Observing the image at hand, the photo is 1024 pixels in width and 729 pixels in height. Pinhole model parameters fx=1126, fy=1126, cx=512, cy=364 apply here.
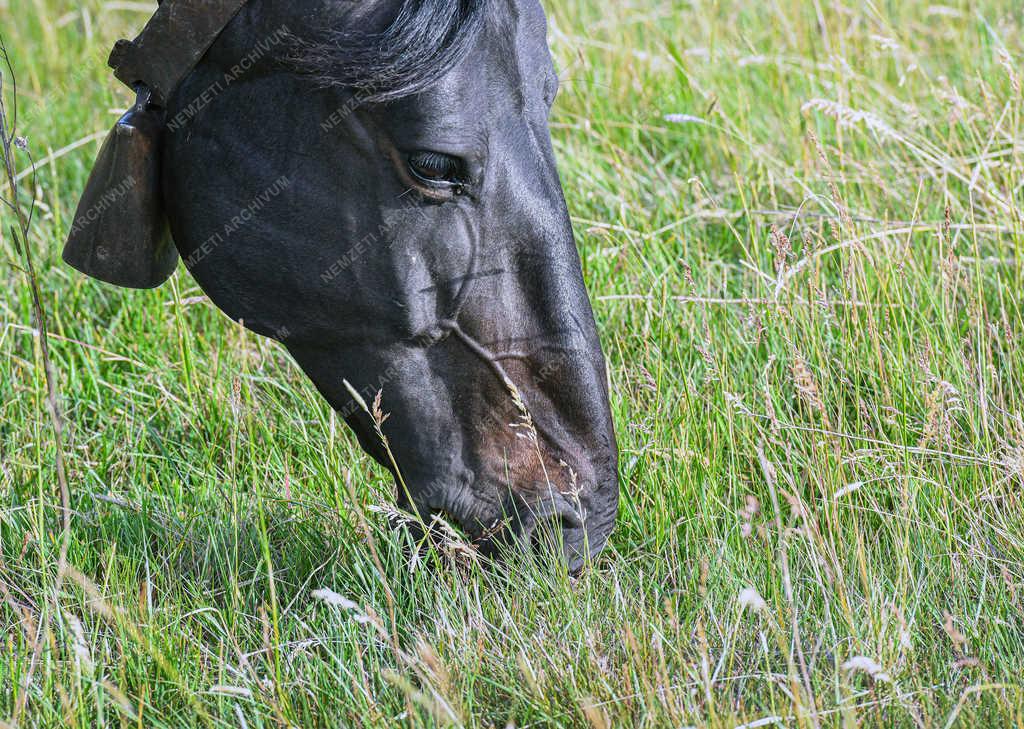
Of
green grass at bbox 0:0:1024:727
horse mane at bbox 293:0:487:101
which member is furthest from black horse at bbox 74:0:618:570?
green grass at bbox 0:0:1024:727

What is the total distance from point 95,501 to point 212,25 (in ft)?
4.58

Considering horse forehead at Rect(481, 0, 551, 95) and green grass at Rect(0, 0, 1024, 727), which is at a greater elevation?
horse forehead at Rect(481, 0, 551, 95)

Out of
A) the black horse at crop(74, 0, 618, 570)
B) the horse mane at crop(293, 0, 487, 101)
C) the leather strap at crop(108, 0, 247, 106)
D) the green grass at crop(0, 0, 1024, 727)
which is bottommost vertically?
the green grass at crop(0, 0, 1024, 727)

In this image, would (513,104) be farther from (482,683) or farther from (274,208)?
(482,683)

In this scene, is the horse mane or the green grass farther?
the green grass

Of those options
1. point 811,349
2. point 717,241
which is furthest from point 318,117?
point 717,241

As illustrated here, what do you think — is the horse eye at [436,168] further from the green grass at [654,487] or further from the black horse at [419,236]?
the green grass at [654,487]

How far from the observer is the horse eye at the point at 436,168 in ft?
6.45

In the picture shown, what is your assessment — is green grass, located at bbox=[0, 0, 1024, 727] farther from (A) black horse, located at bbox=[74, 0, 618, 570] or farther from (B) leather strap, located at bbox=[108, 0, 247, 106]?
(B) leather strap, located at bbox=[108, 0, 247, 106]

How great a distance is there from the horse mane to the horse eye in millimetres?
117

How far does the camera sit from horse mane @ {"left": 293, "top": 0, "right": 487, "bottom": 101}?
188 centimetres

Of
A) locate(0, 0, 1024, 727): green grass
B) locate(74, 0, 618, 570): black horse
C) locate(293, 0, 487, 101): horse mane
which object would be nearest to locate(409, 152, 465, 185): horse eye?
locate(74, 0, 618, 570): black horse

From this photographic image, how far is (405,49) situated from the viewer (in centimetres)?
188

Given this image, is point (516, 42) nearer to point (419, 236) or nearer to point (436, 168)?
point (436, 168)
